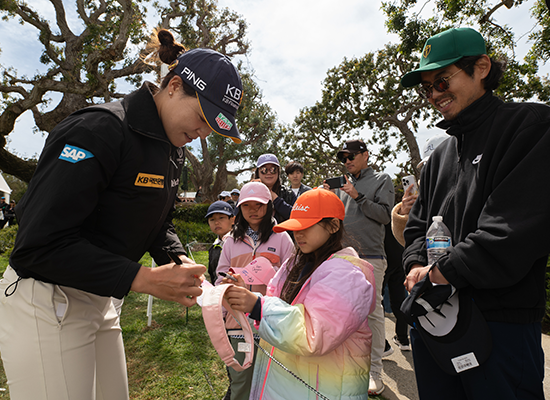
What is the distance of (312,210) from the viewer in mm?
2010

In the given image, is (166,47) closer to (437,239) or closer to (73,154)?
(73,154)

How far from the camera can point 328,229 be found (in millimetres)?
2051

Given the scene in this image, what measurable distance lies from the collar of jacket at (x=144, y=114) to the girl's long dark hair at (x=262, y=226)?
1677 mm

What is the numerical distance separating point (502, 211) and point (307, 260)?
3.69 ft

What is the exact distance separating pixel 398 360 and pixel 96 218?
151 inches

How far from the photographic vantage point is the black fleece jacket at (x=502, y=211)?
4.04 feet

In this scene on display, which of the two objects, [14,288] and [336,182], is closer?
[14,288]

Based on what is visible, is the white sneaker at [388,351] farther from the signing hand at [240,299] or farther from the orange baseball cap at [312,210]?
the signing hand at [240,299]

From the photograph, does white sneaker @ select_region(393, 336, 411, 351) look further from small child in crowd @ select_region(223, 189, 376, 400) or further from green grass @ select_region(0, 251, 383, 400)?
small child in crowd @ select_region(223, 189, 376, 400)

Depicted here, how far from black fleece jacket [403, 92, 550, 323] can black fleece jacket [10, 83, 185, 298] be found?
4.56 feet

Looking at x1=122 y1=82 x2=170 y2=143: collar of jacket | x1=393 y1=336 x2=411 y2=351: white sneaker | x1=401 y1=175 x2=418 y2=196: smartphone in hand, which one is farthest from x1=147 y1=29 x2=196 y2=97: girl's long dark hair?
x1=393 y1=336 x2=411 y2=351: white sneaker

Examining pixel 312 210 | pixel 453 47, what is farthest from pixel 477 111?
pixel 312 210

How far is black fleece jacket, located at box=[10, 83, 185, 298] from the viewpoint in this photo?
3.83ft

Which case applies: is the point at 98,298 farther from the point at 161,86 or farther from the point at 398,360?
the point at 398,360
